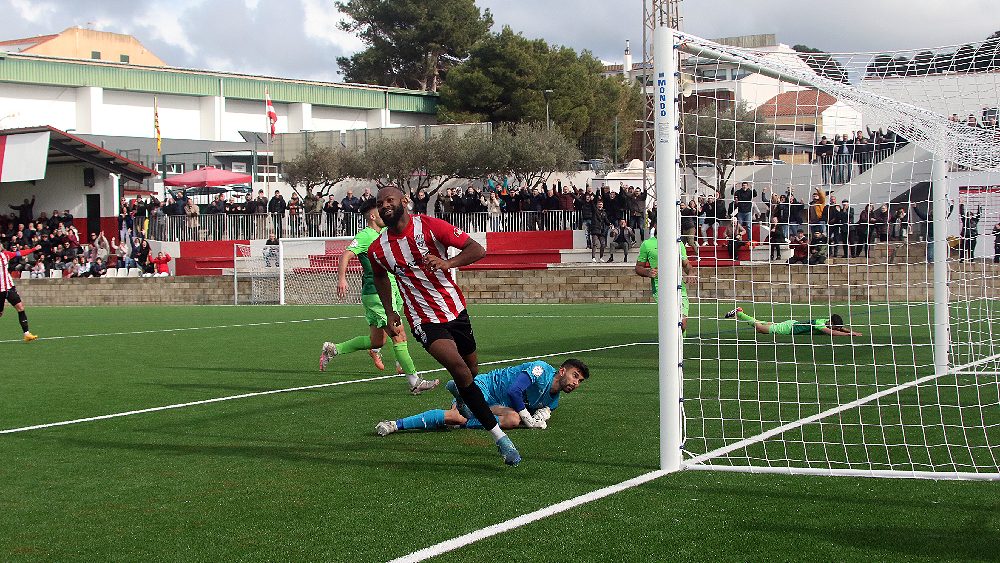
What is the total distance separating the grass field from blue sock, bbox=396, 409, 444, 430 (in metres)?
0.10

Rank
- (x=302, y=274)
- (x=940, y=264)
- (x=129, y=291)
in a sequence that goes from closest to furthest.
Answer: (x=940, y=264) → (x=302, y=274) → (x=129, y=291)

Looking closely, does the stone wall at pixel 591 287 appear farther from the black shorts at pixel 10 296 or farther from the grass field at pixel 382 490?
the black shorts at pixel 10 296

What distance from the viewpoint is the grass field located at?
5.52 m

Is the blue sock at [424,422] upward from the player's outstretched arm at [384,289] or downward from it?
downward

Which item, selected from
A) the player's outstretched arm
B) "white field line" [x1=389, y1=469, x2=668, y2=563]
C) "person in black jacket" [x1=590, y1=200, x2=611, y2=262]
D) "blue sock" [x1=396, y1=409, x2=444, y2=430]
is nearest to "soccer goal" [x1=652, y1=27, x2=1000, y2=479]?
"white field line" [x1=389, y1=469, x2=668, y2=563]

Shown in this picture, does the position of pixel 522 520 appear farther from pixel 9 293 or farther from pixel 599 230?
pixel 599 230

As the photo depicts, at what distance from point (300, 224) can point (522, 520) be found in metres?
31.9

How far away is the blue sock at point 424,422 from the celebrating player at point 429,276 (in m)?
1.18

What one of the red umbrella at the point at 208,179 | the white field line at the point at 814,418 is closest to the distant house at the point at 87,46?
the red umbrella at the point at 208,179

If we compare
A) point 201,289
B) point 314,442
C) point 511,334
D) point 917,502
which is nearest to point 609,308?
point 511,334

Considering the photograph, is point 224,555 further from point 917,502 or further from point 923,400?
point 923,400

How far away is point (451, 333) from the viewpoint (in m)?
7.70

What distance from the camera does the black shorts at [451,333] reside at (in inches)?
300

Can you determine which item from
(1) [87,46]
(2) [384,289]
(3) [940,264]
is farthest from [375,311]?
(1) [87,46]
